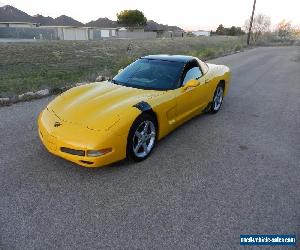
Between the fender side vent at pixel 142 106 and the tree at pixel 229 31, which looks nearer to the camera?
the fender side vent at pixel 142 106

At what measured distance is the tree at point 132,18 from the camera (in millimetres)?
82375

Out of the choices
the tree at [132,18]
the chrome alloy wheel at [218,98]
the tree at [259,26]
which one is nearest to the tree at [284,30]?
the tree at [259,26]

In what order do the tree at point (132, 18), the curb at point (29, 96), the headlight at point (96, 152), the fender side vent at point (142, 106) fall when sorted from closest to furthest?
the headlight at point (96, 152) → the fender side vent at point (142, 106) → the curb at point (29, 96) → the tree at point (132, 18)

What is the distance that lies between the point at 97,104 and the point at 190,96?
1.71 m

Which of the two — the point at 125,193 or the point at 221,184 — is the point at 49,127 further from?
the point at 221,184

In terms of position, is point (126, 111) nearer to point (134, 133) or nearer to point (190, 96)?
point (134, 133)

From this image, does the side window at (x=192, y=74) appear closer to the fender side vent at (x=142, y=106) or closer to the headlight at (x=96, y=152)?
the fender side vent at (x=142, y=106)

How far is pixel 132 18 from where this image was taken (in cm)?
8238

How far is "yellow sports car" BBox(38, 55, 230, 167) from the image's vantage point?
3.61 meters

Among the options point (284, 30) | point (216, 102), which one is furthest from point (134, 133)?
point (284, 30)

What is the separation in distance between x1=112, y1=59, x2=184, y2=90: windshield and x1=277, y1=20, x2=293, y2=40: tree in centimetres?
6597

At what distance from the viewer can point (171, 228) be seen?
2.96 metres

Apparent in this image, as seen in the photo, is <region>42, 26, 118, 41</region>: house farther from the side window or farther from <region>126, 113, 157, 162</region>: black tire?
<region>126, 113, 157, 162</region>: black tire

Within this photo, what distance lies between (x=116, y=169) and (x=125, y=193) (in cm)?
56
